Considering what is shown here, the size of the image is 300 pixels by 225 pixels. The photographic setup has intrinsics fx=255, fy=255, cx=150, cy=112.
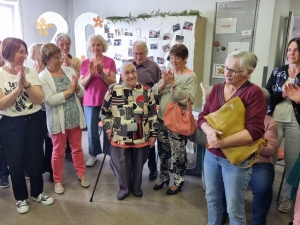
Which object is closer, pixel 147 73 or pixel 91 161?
pixel 147 73

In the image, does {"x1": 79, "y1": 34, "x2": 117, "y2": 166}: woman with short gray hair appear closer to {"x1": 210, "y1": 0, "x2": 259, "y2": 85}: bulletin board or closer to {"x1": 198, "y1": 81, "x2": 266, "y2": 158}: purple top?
{"x1": 198, "y1": 81, "x2": 266, "y2": 158}: purple top

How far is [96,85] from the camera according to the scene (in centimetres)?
259

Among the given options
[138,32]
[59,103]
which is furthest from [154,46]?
[59,103]

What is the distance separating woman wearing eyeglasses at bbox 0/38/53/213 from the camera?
5.83 ft

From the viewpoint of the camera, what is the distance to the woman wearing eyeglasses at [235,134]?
1319 millimetres

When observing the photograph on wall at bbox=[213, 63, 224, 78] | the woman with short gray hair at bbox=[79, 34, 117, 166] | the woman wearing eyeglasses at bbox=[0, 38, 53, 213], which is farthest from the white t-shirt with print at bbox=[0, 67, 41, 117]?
the photograph on wall at bbox=[213, 63, 224, 78]

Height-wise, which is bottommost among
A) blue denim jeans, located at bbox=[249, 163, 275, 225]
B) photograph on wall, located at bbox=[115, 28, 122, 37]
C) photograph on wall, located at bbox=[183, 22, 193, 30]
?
blue denim jeans, located at bbox=[249, 163, 275, 225]

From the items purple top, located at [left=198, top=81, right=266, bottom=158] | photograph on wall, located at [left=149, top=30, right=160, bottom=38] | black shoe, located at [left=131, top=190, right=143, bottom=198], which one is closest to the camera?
purple top, located at [left=198, top=81, right=266, bottom=158]

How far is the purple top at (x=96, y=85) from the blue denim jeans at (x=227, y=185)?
142cm

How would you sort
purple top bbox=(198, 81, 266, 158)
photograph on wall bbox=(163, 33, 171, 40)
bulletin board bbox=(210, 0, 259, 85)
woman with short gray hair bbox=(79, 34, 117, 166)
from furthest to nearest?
1. photograph on wall bbox=(163, 33, 171, 40)
2. bulletin board bbox=(210, 0, 259, 85)
3. woman with short gray hair bbox=(79, 34, 117, 166)
4. purple top bbox=(198, 81, 266, 158)

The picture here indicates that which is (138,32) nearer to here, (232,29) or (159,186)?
(232,29)

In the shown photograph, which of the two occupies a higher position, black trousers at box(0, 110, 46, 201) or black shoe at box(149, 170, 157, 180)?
black trousers at box(0, 110, 46, 201)

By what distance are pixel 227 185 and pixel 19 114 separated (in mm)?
1505

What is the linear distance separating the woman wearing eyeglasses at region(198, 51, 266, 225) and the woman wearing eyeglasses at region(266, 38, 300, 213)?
77cm
